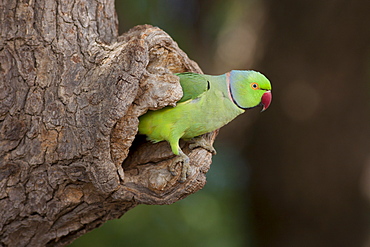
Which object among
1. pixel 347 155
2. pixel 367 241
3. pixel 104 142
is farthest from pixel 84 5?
pixel 367 241

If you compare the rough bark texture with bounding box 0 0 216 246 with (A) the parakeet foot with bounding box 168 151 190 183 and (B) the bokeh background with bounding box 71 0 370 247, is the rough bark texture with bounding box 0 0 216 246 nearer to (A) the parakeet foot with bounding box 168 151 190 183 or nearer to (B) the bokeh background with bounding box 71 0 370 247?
(A) the parakeet foot with bounding box 168 151 190 183

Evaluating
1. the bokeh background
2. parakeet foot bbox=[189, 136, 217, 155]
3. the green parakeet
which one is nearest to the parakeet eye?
the green parakeet

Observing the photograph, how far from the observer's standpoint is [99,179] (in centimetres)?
201

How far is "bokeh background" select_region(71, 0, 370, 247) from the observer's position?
395 centimetres

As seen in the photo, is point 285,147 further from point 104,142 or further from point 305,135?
point 104,142

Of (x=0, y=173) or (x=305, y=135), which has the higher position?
(x=0, y=173)

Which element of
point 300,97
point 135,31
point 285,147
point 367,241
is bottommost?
point 367,241

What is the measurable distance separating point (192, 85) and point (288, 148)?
223 centimetres

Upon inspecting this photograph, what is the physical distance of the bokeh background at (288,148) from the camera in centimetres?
395

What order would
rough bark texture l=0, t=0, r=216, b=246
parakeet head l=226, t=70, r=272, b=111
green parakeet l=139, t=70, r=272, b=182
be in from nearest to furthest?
rough bark texture l=0, t=0, r=216, b=246 → green parakeet l=139, t=70, r=272, b=182 → parakeet head l=226, t=70, r=272, b=111

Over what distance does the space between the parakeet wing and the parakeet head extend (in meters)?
0.19

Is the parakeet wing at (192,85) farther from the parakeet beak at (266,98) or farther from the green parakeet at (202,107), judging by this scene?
the parakeet beak at (266,98)

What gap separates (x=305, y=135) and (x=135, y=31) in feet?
7.57

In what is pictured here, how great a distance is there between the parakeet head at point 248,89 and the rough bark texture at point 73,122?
36cm
